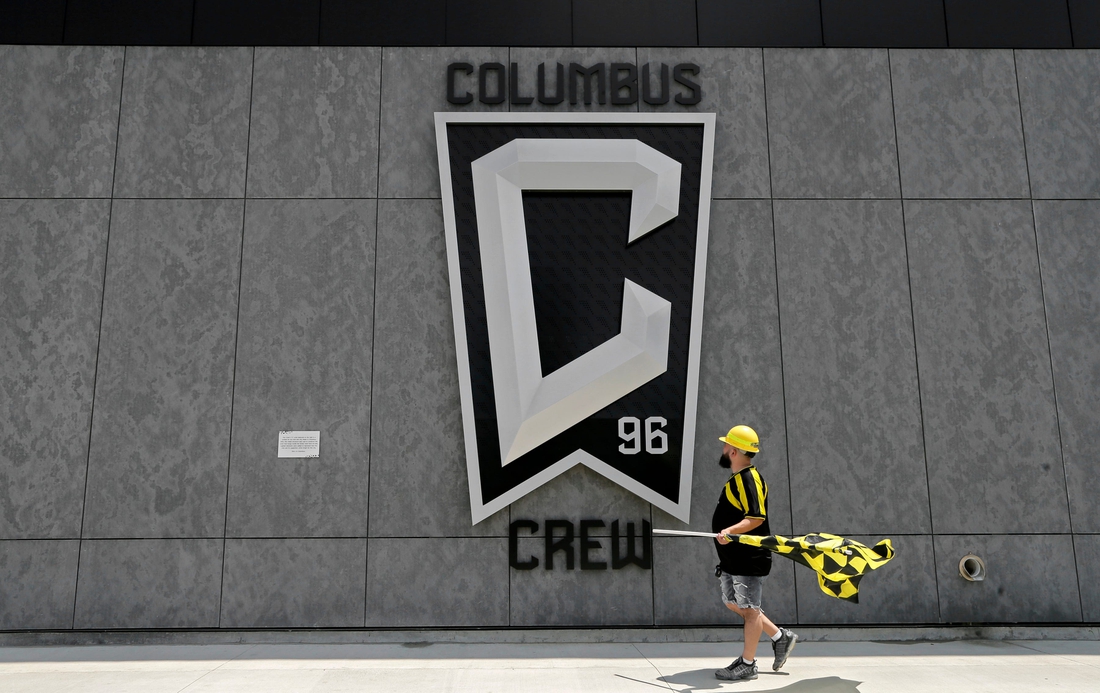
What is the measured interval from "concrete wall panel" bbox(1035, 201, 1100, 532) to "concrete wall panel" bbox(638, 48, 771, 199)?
2917 mm

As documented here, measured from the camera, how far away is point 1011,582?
690cm

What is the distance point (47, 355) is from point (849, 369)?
7699mm

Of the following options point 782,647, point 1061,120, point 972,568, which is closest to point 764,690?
point 782,647

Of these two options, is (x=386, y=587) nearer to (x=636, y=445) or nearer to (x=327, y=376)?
(x=327, y=376)

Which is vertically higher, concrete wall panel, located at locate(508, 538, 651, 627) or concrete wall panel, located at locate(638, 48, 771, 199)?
concrete wall panel, located at locate(638, 48, 771, 199)

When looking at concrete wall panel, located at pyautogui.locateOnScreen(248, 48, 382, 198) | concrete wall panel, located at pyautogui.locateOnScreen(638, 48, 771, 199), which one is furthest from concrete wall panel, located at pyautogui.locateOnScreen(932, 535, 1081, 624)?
concrete wall panel, located at pyautogui.locateOnScreen(248, 48, 382, 198)

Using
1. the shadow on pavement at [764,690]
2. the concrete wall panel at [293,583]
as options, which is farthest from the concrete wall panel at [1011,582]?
the concrete wall panel at [293,583]

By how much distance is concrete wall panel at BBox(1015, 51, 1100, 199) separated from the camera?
24.9 feet

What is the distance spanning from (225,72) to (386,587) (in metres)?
5.38

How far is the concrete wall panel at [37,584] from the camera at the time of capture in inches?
262

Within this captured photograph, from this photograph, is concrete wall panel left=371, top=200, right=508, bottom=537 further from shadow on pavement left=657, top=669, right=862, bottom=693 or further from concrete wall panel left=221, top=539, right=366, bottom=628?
shadow on pavement left=657, top=669, right=862, bottom=693

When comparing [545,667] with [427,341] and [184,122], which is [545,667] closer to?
[427,341]

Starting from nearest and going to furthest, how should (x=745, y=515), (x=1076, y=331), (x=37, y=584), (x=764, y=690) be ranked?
1. (x=764, y=690)
2. (x=745, y=515)
3. (x=37, y=584)
4. (x=1076, y=331)

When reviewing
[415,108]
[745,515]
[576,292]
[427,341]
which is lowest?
[745,515]
